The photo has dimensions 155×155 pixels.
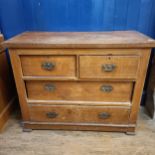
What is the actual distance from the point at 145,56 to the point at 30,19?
1.15 metres

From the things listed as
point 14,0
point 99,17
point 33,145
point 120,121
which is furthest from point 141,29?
point 33,145

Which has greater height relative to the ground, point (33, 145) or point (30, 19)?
point (30, 19)

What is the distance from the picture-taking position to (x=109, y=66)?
3.89 ft

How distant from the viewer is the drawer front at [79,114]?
1369mm

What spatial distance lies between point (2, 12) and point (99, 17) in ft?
2.98

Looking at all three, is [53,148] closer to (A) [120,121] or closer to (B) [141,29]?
(A) [120,121]

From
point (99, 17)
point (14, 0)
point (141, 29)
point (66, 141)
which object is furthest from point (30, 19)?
point (66, 141)

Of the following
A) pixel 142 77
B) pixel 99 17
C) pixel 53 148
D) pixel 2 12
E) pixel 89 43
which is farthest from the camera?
pixel 99 17

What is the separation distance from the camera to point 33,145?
4.49 feet

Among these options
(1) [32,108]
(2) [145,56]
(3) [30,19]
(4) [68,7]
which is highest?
(4) [68,7]

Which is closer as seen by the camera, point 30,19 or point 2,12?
point 2,12

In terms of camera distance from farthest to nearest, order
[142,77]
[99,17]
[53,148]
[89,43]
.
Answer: [99,17], [53,148], [142,77], [89,43]

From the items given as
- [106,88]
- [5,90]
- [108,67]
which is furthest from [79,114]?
[5,90]

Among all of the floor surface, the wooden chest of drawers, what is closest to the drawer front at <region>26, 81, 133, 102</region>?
the wooden chest of drawers
